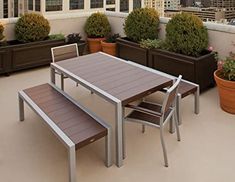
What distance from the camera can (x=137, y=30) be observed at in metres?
5.48

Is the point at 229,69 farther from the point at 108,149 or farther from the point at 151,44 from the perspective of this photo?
the point at 108,149

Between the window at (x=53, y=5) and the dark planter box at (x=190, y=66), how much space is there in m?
23.7

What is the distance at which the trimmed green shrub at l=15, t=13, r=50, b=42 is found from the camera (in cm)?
557

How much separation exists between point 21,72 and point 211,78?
137 inches

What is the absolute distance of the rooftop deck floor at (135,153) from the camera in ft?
8.49

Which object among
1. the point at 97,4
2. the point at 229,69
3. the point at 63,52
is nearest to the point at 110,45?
the point at 63,52

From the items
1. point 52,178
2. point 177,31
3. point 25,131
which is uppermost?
point 177,31

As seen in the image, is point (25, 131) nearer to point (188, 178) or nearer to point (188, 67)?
point (188, 178)

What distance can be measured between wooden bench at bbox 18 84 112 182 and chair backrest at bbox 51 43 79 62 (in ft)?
2.83

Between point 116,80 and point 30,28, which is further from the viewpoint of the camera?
point 30,28

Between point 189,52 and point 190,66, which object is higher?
point 189,52

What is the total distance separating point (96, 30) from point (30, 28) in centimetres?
153

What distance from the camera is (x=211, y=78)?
4480mm

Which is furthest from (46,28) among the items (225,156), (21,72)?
(225,156)
